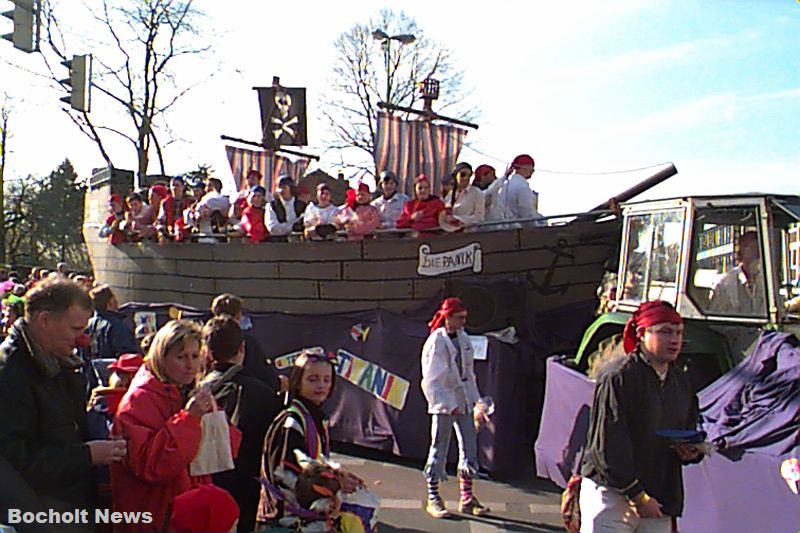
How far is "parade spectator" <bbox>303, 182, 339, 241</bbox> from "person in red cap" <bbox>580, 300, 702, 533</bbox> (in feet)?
17.5

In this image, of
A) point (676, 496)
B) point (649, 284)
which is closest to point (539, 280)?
point (649, 284)

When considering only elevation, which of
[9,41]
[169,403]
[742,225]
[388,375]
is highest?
[9,41]

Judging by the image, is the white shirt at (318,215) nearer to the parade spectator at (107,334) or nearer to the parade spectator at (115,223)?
the parade spectator at (107,334)

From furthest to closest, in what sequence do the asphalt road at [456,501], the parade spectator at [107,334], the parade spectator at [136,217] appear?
1. the parade spectator at [136,217]
2. the parade spectator at [107,334]
3. the asphalt road at [456,501]

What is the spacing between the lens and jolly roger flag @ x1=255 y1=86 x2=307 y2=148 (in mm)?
15320

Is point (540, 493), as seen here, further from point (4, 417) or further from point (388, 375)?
point (4, 417)

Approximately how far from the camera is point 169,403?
2.89m

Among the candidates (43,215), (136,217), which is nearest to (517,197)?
(136,217)

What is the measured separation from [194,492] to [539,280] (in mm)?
5215

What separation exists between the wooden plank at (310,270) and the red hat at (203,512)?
545cm

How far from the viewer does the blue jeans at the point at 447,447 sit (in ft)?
19.1

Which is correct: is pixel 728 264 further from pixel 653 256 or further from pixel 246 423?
pixel 246 423

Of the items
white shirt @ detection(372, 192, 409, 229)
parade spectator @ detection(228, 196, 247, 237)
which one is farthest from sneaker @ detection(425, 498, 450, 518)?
parade spectator @ detection(228, 196, 247, 237)

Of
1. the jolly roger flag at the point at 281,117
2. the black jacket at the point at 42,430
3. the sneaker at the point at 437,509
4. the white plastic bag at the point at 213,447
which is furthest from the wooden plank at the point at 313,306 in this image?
the jolly roger flag at the point at 281,117
